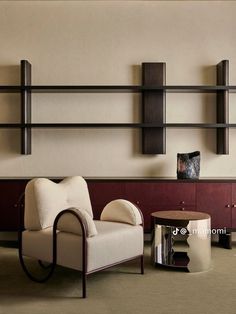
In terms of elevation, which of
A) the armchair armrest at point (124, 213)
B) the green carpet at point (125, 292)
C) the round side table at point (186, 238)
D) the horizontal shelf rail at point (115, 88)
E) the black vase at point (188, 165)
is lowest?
the green carpet at point (125, 292)

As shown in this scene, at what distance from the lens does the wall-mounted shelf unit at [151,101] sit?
382 cm

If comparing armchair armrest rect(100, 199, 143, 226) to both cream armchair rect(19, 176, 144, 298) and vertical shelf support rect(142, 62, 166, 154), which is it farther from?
vertical shelf support rect(142, 62, 166, 154)

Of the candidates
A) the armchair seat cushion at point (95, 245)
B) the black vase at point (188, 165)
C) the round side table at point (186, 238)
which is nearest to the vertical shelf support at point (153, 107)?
the black vase at point (188, 165)

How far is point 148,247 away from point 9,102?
2080 mm

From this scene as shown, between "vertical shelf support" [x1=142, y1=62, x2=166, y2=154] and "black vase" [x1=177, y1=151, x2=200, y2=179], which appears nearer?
"black vase" [x1=177, y1=151, x2=200, y2=179]

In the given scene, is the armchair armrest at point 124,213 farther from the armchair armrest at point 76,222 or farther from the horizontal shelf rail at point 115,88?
the horizontal shelf rail at point 115,88

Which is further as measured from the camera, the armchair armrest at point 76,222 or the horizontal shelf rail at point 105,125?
the horizontal shelf rail at point 105,125

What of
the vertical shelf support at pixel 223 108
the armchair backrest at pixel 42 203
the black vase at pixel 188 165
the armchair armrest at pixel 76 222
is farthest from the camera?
the vertical shelf support at pixel 223 108

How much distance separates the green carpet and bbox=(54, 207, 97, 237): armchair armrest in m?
0.41

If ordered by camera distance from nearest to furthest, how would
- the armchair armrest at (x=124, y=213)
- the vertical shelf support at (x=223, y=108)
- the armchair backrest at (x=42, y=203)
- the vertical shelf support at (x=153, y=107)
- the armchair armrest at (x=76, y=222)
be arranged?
the armchair armrest at (x=76, y=222)
the armchair backrest at (x=42, y=203)
the armchair armrest at (x=124, y=213)
the vertical shelf support at (x=223, y=108)
the vertical shelf support at (x=153, y=107)

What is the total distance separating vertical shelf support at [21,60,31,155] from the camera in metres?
3.82

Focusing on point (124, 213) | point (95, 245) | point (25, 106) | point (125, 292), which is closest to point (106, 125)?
point (25, 106)

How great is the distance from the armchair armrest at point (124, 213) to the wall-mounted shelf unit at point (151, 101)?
1095 mm

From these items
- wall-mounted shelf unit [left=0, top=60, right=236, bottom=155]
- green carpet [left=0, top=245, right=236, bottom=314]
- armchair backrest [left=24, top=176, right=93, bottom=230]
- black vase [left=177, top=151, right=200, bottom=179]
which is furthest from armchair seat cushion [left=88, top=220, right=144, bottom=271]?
wall-mounted shelf unit [left=0, top=60, right=236, bottom=155]
